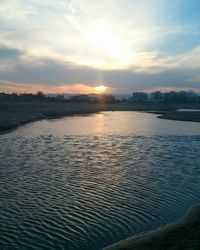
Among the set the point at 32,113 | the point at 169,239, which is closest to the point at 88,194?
the point at 169,239

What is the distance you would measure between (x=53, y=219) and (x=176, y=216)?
4638 mm

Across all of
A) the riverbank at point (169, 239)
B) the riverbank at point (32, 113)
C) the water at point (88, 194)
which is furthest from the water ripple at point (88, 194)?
the riverbank at point (32, 113)

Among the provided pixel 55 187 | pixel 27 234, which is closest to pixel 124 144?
pixel 55 187

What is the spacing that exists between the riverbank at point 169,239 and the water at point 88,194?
24.5 inches

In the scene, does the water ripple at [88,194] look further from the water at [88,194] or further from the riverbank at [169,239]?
the riverbank at [169,239]

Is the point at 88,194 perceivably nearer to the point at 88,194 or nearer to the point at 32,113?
the point at 88,194

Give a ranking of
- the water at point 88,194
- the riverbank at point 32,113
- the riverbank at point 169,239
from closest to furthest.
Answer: the riverbank at point 169,239 → the water at point 88,194 → the riverbank at point 32,113

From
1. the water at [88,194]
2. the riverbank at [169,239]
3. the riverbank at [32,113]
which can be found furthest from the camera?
the riverbank at [32,113]

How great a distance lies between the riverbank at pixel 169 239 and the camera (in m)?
11.1

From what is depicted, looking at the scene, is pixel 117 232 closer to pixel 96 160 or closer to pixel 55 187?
pixel 55 187

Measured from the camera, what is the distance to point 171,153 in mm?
31828

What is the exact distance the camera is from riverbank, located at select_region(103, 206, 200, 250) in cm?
1106

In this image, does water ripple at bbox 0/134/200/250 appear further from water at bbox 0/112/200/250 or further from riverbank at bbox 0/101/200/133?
riverbank at bbox 0/101/200/133

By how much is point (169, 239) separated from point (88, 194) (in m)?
6.50
